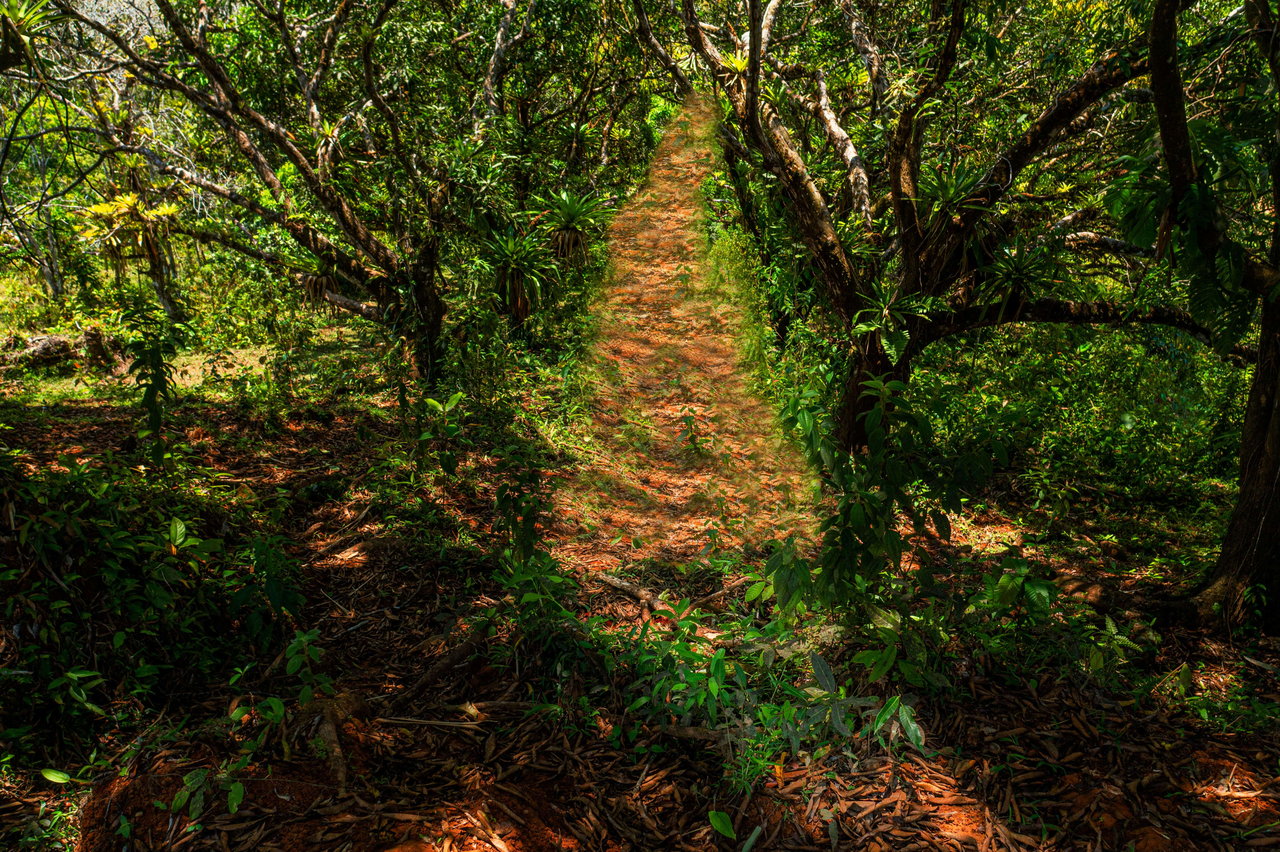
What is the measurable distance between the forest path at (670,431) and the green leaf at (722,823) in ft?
6.28

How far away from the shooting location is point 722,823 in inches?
88.0

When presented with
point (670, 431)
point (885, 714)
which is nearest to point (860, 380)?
point (670, 431)

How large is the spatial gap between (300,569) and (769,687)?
244 cm

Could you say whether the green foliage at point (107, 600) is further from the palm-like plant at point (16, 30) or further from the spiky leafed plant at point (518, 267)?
the spiky leafed plant at point (518, 267)

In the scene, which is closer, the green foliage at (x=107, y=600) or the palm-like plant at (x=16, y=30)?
the green foliage at (x=107, y=600)

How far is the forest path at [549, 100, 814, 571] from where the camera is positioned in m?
4.63

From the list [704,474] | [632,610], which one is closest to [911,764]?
[632,610]

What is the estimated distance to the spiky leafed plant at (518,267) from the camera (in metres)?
6.80

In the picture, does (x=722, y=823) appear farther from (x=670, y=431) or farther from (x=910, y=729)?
(x=670, y=431)

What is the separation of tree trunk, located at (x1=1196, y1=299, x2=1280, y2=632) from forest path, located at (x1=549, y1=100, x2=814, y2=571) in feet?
7.56

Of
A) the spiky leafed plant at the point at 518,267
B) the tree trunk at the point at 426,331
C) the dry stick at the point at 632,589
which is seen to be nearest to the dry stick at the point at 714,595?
the dry stick at the point at 632,589

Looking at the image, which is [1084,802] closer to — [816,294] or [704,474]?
[704,474]

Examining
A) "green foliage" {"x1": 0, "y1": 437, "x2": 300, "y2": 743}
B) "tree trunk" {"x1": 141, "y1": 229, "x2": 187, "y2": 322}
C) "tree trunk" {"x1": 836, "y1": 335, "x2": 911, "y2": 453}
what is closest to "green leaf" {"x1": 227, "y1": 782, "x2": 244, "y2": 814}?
"green foliage" {"x1": 0, "y1": 437, "x2": 300, "y2": 743}

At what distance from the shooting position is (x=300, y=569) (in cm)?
357
